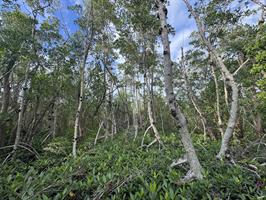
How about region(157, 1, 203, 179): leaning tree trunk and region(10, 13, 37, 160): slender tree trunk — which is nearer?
region(157, 1, 203, 179): leaning tree trunk

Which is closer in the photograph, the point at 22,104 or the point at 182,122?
the point at 182,122

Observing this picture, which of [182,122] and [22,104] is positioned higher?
[22,104]

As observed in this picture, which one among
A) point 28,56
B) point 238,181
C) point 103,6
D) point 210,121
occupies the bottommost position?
point 238,181

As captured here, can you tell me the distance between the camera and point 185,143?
3.62m

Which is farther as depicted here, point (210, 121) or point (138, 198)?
point (210, 121)

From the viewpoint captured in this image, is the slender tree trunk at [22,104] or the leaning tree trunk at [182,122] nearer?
the leaning tree trunk at [182,122]

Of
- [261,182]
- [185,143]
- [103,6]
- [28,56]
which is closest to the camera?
[261,182]

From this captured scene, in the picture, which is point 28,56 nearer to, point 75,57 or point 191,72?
point 75,57

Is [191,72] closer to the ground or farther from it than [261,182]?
farther from it

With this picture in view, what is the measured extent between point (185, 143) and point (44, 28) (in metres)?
8.15

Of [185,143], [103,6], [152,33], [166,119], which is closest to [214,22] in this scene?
[152,33]

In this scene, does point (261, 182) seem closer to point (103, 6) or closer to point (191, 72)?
A: point (103, 6)

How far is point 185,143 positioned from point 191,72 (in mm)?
11152

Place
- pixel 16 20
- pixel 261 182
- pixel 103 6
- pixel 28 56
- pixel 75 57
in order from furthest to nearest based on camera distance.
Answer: pixel 75 57 → pixel 103 6 → pixel 16 20 → pixel 28 56 → pixel 261 182
